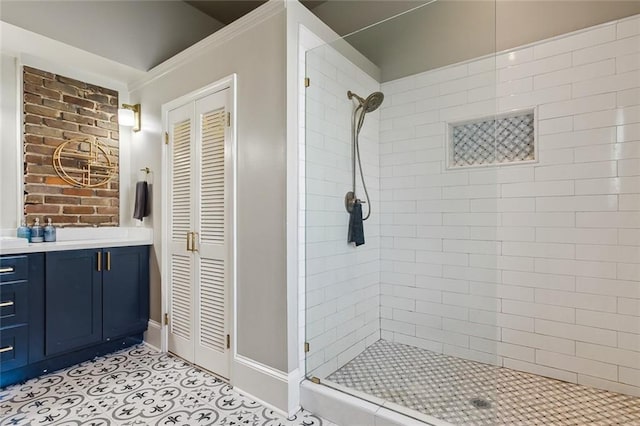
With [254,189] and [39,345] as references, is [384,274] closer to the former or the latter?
[254,189]

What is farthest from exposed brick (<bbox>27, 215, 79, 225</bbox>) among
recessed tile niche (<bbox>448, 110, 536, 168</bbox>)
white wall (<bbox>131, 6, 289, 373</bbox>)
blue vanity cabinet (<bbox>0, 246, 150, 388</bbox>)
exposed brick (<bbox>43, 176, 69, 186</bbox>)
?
recessed tile niche (<bbox>448, 110, 536, 168</bbox>)

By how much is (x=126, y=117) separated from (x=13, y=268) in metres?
1.52

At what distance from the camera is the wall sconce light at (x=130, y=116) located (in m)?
2.99

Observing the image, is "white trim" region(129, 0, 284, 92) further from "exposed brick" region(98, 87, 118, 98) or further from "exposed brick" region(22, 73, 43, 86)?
"exposed brick" region(22, 73, 43, 86)

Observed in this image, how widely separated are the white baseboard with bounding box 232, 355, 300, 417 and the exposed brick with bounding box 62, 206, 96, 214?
79.8 inches

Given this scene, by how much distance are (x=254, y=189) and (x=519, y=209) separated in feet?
6.09

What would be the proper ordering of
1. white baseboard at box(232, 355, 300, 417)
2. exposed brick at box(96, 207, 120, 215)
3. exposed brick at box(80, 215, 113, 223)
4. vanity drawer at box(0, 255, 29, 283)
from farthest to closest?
exposed brick at box(96, 207, 120, 215)
exposed brick at box(80, 215, 113, 223)
vanity drawer at box(0, 255, 29, 283)
white baseboard at box(232, 355, 300, 417)

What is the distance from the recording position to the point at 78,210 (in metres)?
2.92

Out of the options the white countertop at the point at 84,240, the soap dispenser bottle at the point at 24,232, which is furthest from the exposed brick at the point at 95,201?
the soap dispenser bottle at the point at 24,232

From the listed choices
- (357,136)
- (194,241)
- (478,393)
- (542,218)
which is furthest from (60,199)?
(542,218)

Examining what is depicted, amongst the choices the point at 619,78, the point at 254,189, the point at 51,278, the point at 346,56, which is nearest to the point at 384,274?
the point at 254,189

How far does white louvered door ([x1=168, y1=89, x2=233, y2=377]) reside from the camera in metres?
2.28

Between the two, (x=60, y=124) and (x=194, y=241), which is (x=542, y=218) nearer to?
(x=194, y=241)

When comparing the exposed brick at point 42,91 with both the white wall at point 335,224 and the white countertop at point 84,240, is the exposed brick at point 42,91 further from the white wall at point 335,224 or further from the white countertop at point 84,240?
the white wall at point 335,224
